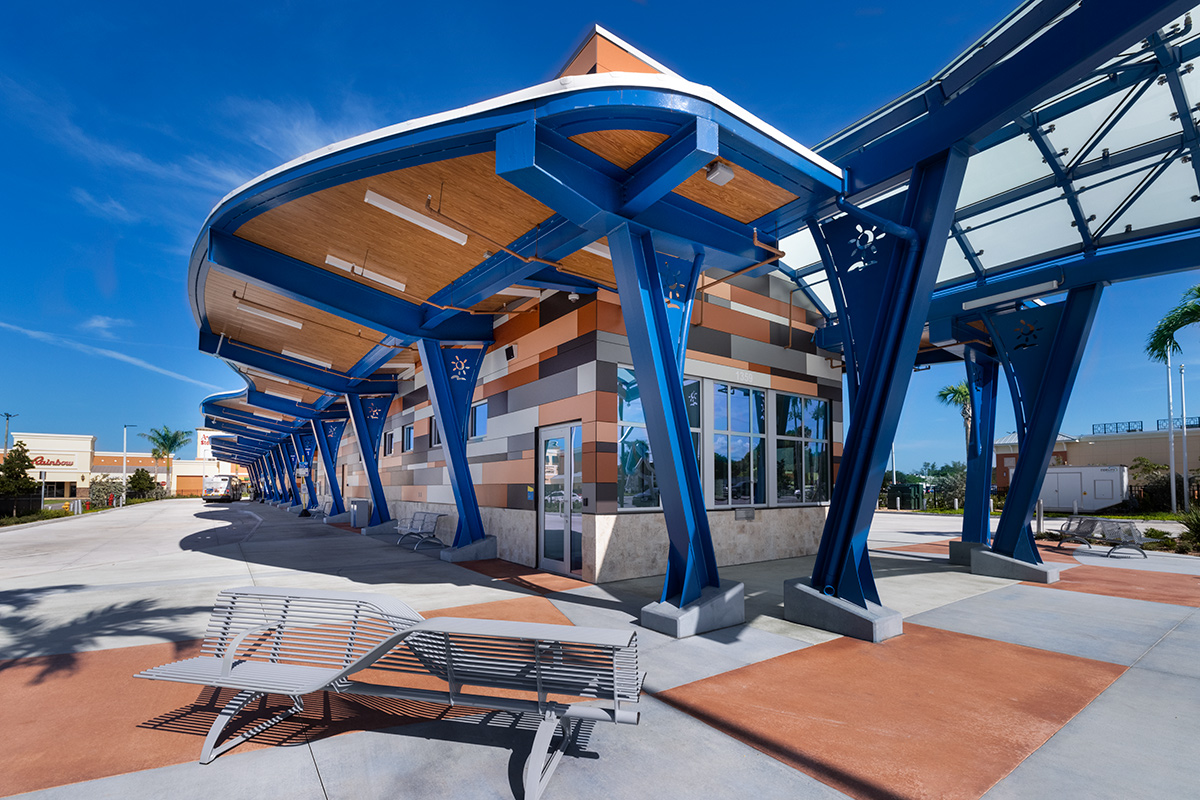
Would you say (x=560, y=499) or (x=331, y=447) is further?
(x=331, y=447)

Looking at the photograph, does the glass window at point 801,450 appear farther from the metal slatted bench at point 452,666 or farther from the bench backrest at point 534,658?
the bench backrest at point 534,658

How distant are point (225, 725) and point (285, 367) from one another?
1513cm

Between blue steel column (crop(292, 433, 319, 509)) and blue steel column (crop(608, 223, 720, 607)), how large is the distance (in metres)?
30.7

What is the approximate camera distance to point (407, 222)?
816 centimetres

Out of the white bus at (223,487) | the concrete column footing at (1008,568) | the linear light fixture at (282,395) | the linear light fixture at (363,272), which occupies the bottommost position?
the white bus at (223,487)

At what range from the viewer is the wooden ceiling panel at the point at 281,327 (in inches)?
448

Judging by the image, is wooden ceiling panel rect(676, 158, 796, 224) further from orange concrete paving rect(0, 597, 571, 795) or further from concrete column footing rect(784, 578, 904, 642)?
orange concrete paving rect(0, 597, 571, 795)

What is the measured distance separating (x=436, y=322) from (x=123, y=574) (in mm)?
7243

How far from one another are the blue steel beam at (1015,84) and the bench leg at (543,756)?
665 cm

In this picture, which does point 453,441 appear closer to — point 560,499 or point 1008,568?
point 560,499

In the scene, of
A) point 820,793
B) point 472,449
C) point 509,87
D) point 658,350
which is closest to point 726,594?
point 658,350

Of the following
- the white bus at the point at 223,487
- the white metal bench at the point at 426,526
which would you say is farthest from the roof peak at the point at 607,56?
the white bus at the point at 223,487

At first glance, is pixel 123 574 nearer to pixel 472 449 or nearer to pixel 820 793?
pixel 472 449

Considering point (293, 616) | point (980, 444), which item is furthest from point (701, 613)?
point (980, 444)
